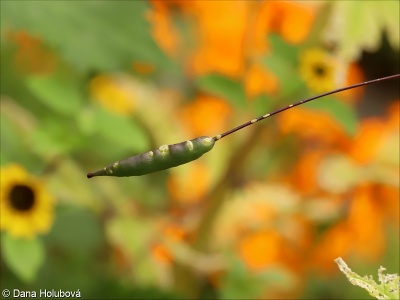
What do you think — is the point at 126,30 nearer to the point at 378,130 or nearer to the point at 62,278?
the point at 62,278

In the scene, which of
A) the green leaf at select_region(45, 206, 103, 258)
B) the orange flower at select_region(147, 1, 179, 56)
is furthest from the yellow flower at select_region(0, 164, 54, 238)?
the orange flower at select_region(147, 1, 179, 56)

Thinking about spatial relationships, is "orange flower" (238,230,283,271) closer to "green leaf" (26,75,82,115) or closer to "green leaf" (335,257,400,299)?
"green leaf" (26,75,82,115)

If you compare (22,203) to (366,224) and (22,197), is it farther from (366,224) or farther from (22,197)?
(366,224)

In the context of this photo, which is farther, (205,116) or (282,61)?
(205,116)

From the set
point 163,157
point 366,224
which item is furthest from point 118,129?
point 366,224

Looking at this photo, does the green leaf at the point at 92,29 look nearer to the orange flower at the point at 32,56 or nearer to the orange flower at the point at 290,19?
the orange flower at the point at 32,56

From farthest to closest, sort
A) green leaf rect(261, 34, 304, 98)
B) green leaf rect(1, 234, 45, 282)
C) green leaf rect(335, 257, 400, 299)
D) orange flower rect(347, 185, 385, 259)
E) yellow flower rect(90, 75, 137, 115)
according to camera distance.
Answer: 1. orange flower rect(347, 185, 385, 259)
2. yellow flower rect(90, 75, 137, 115)
3. green leaf rect(261, 34, 304, 98)
4. green leaf rect(1, 234, 45, 282)
5. green leaf rect(335, 257, 400, 299)

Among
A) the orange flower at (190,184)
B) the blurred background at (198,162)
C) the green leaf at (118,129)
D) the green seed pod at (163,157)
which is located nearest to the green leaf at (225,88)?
the blurred background at (198,162)
